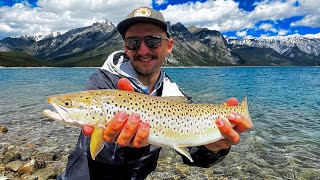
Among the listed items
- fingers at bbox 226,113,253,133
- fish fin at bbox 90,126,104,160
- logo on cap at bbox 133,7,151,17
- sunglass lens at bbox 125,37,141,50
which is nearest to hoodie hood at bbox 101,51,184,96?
sunglass lens at bbox 125,37,141,50

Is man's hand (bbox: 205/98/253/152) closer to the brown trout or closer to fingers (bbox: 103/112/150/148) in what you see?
the brown trout

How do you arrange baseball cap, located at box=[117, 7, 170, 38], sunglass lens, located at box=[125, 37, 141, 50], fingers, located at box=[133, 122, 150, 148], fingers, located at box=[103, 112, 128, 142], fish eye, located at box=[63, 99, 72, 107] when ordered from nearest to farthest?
fingers, located at box=[103, 112, 128, 142] → fingers, located at box=[133, 122, 150, 148] → fish eye, located at box=[63, 99, 72, 107] → baseball cap, located at box=[117, 7, 170, 38] → sunglass lens, located at box=[125, 37, 141, 50]

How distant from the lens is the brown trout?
4.23 meters

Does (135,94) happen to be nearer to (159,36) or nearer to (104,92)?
(104,92)

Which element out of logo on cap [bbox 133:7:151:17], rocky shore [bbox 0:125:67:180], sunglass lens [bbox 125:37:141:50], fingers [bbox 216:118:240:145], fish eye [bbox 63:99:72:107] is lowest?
rocky shore [bbox 0:125:67:180]

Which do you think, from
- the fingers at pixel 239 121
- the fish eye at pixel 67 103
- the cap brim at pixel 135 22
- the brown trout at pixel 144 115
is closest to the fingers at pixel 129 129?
the brown trout at pixel 144 115

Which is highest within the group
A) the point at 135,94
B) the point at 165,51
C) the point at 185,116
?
the point at 165,51

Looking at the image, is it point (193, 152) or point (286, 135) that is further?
point (286, 135)

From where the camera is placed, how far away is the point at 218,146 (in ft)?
17.2

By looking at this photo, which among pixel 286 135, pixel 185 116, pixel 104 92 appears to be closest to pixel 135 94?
pixel 104 92

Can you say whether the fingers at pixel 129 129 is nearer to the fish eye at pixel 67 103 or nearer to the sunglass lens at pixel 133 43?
the fish eye at pixel 67 103

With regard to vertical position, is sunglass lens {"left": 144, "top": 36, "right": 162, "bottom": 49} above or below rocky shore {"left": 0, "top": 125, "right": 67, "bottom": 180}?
above

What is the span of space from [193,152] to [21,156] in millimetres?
9425

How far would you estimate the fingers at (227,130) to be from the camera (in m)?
4.61
